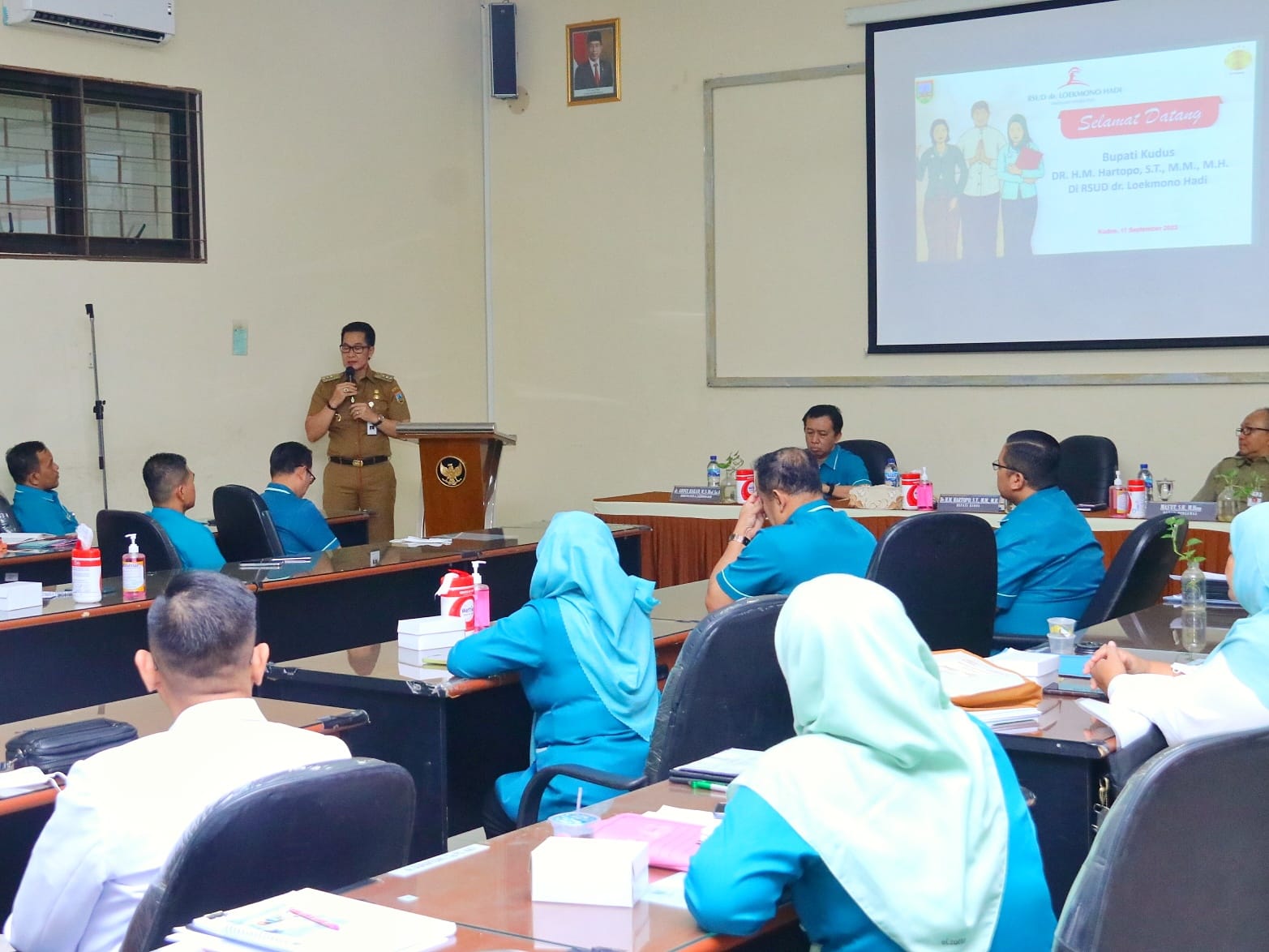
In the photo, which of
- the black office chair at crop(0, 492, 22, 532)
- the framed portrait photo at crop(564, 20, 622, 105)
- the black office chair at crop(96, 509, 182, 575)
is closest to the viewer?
the black office chair at crop(96, 509, 182, 575)

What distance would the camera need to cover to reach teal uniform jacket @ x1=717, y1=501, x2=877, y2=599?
3.55 m

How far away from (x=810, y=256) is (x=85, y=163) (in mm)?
3740

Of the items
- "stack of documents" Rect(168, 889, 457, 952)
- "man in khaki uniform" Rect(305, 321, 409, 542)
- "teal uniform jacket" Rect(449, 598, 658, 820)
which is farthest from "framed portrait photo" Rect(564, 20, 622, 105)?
"stack of documents" Rect(168, 889, 457, 952)

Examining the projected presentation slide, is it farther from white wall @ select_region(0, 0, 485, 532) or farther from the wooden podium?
white wall @ select_region(0, 0, 485, 532)

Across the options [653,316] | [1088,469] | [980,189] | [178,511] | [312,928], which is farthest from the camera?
[653,316]

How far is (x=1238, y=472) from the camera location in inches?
232

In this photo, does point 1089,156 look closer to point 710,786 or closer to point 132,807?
point 710,786

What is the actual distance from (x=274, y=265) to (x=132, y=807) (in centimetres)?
589

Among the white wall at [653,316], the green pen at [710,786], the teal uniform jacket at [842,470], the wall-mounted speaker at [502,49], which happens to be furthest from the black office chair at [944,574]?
the wall-mounted speaker at [502,49]

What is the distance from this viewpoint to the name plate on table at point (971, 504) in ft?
18.4

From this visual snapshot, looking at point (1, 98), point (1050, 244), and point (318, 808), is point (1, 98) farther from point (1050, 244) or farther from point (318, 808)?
point (318, 808)

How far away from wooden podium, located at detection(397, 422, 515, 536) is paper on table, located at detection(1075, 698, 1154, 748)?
4.05 metres

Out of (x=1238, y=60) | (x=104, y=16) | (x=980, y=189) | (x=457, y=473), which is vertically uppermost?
(x=104, y=16)

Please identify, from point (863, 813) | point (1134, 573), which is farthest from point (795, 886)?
point (1134, 573)
